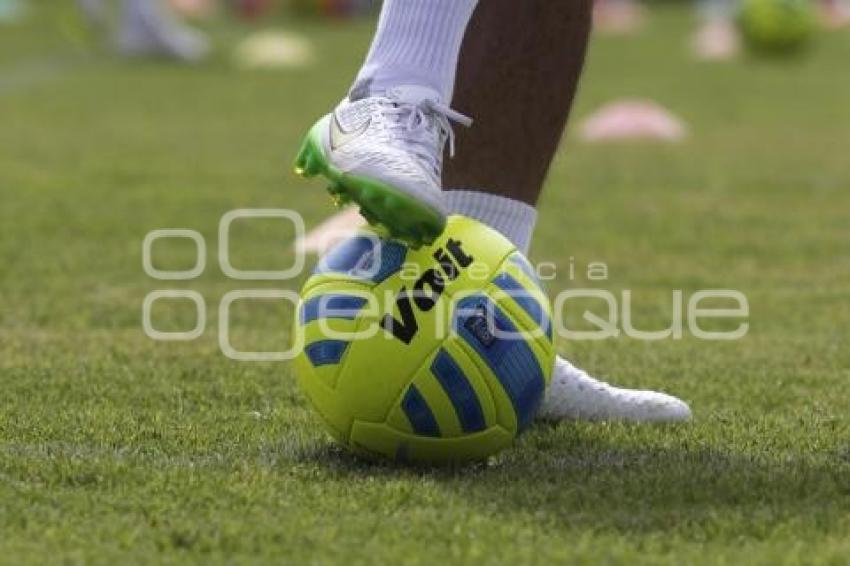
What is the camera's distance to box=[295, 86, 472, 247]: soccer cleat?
268cm

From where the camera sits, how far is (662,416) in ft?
10.6

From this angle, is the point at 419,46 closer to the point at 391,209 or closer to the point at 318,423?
the point at 391,209

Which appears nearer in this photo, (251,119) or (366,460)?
(366,460)

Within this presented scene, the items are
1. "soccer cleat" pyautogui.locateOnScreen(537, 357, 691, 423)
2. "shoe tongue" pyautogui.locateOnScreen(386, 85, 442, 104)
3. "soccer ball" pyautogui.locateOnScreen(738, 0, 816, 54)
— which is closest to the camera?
"shoe tongue" pyautogui.locateOnScreen(386, 85, 442, 104)

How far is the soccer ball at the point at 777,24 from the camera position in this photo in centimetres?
1304

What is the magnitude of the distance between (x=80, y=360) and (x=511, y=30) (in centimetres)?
118

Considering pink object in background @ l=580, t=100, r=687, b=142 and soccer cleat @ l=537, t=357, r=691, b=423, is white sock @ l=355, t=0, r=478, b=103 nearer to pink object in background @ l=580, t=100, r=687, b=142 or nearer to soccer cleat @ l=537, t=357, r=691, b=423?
soccer cleat @ l=537, t=357, r=691, b=423

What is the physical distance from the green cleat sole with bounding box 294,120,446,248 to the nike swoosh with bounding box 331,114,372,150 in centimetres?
6

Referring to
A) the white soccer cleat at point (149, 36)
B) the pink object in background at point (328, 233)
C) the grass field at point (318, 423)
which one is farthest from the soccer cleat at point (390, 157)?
the white soccer cleat at point (149, 36)

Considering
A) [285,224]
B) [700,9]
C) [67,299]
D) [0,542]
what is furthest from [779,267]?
[700,9]

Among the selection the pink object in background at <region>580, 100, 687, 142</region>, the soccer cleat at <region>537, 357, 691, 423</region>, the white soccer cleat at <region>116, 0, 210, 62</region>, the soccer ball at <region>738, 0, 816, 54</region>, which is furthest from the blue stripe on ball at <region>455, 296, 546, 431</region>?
the soccer ball at <region>738, 0, 816, 54</region>

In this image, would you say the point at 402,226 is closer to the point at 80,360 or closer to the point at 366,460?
the point at 366,460

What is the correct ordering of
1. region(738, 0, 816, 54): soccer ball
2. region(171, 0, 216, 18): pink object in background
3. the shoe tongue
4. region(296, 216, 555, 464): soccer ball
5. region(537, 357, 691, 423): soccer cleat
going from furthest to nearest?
region(171, 0, 216, 18): pink object in background < region(738, 0, 816, 54): soccer ball < region(537, 357, 691, 423): soccer cleat < the shoe tongue < region(296, 216, 555, 464): soccer ball

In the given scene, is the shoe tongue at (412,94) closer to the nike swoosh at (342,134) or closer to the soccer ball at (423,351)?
the nike swoosh at (342,134)
